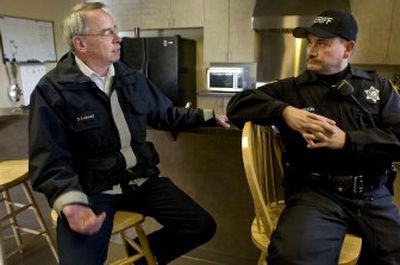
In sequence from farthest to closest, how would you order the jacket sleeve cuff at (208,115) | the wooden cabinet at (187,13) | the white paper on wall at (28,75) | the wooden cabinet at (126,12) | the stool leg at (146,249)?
the wooden cabinet at (126,12), the wooden cabinet at (187,13), the white paper on wall at (28,75), the jacket sleeve cuff at (208,115), the stool leg at (146,249)

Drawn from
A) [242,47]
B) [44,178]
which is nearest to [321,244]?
[44,178]

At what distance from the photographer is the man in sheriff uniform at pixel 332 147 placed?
107cm

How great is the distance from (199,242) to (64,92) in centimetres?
79

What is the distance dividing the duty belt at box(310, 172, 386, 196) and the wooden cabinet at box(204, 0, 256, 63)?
3.10 m

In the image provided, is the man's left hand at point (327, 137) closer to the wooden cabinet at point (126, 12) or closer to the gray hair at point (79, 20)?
the gray hair at point (79, 20)

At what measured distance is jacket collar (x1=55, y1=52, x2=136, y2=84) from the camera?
1242mm

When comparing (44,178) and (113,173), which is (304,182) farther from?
(44,178)

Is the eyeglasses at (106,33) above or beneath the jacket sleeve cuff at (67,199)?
above

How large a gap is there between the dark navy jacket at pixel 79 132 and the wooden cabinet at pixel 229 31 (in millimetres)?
2900

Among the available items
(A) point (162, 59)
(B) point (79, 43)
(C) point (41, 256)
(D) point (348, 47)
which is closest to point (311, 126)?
(D) point (348, 47)

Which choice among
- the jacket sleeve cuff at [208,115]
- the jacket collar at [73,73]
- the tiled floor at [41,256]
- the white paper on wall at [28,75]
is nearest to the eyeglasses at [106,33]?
the jacket collar at [73,73]

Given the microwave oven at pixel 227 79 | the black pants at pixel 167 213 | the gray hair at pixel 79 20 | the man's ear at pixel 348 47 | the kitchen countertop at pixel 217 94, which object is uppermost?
the gray hair at pixel 79 20

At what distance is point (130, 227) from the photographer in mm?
1248

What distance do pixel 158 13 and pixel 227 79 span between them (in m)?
1.36
